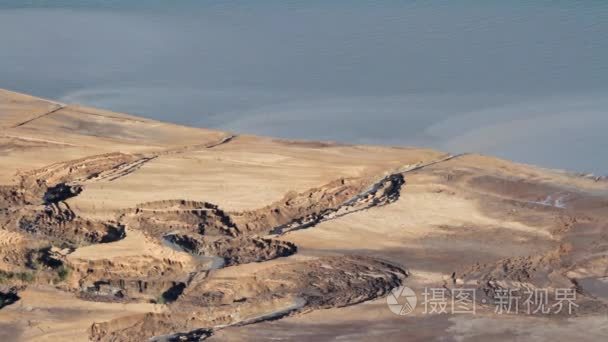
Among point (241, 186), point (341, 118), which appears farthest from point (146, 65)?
point (241, 186)

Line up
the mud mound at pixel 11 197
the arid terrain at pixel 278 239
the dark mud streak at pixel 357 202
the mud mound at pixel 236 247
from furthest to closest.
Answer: the mud mound at pixel 11 197 < the dark mud streak at pixel 357 202 < the mud mound at pixel 236 247 < the arid terrain at pixel 278 239

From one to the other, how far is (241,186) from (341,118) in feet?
3.10

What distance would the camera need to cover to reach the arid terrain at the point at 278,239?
3.88m

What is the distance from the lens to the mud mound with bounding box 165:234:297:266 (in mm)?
4324

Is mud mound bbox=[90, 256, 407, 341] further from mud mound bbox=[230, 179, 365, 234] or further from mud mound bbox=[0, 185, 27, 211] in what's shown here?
mud mound bbox=[0, 185, 27, 211]

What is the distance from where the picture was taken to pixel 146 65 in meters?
6.00

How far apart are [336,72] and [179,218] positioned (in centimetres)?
162

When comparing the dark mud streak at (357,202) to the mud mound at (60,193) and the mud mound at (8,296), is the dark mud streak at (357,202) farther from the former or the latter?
the mud mound at (8,296)

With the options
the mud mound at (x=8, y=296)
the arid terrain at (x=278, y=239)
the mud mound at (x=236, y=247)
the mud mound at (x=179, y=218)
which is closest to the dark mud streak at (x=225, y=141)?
the arid terrain at (x=278, y=239)

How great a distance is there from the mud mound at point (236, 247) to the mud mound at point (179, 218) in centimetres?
4

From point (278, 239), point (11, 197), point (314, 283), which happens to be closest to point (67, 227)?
point (11, 197)

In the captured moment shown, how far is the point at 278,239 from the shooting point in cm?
439

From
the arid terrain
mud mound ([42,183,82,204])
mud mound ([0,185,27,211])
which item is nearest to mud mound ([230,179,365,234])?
the arid terrain

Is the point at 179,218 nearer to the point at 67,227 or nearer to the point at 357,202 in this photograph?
the point at 67,227
